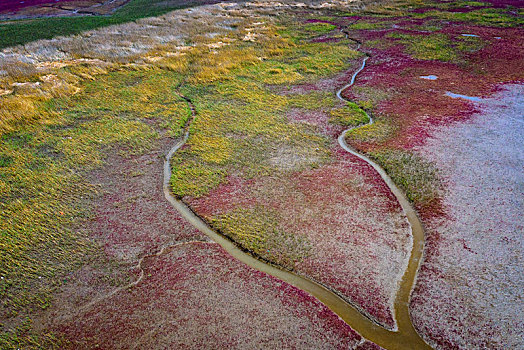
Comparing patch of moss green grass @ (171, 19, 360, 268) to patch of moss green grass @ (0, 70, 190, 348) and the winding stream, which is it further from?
patch of moss green grass @ (0, 70, 190, 348)

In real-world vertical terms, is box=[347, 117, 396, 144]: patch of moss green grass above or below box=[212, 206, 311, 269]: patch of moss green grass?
above

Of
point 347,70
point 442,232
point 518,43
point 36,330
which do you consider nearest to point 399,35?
point 518,43

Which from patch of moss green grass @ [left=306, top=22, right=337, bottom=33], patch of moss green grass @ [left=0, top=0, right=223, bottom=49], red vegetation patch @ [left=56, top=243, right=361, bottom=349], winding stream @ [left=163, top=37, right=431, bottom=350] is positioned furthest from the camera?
patch of moss green grass @ [left=306, top=22, right=337, bottom=33]

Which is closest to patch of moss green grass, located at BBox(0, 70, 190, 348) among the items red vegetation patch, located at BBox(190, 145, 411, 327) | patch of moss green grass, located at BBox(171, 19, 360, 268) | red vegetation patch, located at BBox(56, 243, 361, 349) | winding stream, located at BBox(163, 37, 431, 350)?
red vegetation patch, located at BBox(56, 243, 361, 349)

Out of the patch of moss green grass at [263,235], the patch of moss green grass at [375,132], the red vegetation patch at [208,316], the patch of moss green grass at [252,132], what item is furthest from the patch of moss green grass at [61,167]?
the patch of moss green grass at [375,132]

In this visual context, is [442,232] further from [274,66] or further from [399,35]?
[399,35]

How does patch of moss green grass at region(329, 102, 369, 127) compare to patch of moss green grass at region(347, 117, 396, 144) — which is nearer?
patch of moss green grass at region(347, 117, 396, 144)

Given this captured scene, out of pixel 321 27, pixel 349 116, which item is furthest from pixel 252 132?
pixel 321 27
